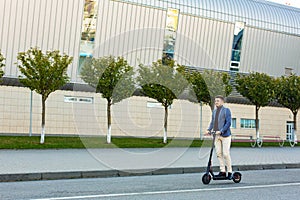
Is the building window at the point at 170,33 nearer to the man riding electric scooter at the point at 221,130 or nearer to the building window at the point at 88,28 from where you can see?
the building window at the point at 88,28

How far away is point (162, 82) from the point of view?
24.2m

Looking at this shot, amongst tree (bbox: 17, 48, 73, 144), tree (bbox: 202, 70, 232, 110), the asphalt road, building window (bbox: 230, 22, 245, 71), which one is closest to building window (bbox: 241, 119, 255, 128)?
building window (bbox: 230, 22, 245, 71)

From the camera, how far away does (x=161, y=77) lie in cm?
2400

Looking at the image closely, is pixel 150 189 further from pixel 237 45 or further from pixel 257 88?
pixel 237 45

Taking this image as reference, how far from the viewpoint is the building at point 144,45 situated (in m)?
28.7

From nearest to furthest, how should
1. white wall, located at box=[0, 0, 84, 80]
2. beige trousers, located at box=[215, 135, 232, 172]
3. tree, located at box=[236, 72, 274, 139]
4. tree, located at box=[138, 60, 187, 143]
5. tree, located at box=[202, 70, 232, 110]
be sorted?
beige trousers, located at box=[215, 135, 232, 172], tree, located at box=[138, 60, 187, 143], tree, located at box=[202, 70, 232, 110], white wall, located at box=[0, 0, 84, 80], tree, located at box=[236, 72, 274, 139]

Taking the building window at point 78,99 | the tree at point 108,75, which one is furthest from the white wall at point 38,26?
the tree at point 108,75

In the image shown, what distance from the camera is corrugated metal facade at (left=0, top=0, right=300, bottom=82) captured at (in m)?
28.5

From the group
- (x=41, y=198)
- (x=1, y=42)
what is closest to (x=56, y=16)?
(x=1, y=42)

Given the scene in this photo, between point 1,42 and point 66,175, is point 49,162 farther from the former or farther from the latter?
point 1,42

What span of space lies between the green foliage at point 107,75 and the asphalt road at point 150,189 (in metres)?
10.8

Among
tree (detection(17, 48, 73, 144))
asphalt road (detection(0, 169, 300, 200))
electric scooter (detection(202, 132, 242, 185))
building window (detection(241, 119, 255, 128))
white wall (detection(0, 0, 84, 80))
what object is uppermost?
white wall (detection(0, 0, 84, 80))

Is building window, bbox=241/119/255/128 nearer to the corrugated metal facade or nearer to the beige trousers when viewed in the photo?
the corrugated metal facade

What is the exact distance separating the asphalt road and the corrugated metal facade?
11521mm
